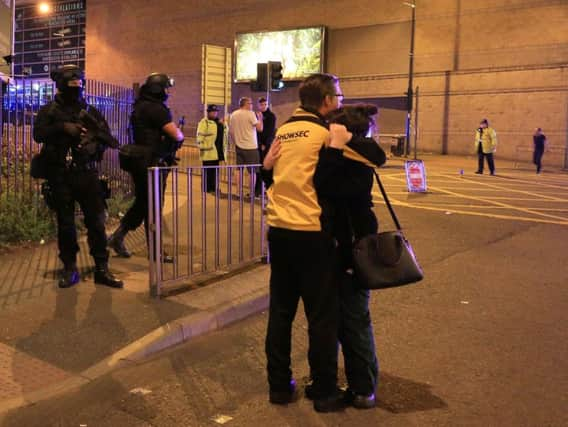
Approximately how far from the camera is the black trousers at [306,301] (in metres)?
3.62

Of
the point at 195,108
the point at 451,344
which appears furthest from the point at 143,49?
the point at 451,344

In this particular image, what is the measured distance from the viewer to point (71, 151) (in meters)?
5.78

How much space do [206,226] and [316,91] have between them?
3.65 meters

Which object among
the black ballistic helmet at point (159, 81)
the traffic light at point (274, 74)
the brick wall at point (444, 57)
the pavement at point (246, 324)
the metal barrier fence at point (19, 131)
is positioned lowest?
the pavement at point (246, 324)

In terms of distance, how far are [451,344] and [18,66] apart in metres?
53.4

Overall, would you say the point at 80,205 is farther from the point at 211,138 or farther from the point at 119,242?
the point at 211,138

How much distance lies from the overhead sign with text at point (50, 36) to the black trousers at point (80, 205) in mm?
46305

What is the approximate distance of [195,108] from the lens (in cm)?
4209

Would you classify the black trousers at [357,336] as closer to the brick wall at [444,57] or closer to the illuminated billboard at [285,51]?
the brick wall at [444,57]

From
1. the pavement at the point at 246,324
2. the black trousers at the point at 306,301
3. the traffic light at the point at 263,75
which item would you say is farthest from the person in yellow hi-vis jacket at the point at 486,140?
the black trousers at the point at 306,301

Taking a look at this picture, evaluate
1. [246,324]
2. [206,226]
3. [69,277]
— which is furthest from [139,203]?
[246,324]

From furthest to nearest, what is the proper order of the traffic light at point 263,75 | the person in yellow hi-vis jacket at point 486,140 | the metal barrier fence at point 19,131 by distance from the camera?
the person in yellow hi-vis jacket at point 486,140
the traffic light at point 263,75
the metal barrier fence at point 19,131

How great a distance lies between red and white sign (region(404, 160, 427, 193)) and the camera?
49.0 feet

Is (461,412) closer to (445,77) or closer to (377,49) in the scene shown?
(445,77)
